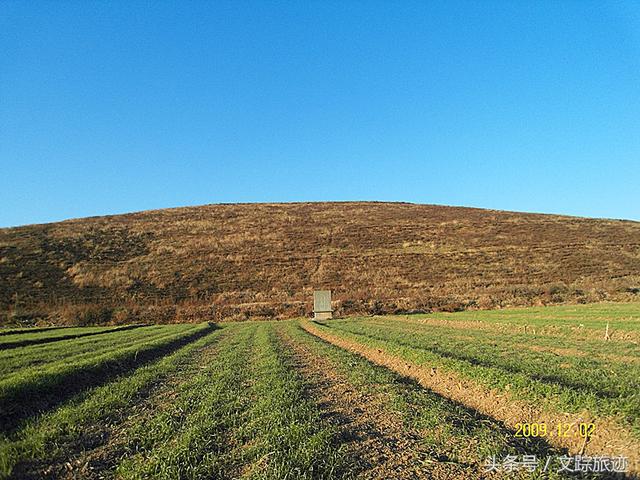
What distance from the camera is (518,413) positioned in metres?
7.17

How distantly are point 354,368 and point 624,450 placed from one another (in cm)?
696

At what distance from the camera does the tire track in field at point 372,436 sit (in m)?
4.95

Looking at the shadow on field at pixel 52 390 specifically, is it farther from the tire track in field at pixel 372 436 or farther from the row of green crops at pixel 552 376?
the row of green crops at pixel 552 376

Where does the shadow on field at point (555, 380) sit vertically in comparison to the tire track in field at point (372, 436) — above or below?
above

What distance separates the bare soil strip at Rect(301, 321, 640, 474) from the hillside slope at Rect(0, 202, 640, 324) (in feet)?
97.0

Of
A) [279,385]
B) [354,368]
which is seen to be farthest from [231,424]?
[354,368]

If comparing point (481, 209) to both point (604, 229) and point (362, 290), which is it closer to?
point (604, 229)

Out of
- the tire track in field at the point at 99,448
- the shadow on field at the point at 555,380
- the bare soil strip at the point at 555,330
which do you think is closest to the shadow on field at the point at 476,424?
the shadow on field at the point at 555,380

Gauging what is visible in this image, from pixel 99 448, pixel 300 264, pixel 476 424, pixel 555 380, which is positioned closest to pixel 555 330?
pixel 555 380

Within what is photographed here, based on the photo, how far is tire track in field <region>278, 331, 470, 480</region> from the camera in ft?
16.2

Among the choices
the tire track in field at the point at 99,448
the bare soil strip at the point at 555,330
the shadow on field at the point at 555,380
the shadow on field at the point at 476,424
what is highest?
the shadow on field at the point at 555,380

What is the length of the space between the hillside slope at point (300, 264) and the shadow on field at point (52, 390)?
89.8ft

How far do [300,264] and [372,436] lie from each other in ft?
161

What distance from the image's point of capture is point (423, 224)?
70312mm
